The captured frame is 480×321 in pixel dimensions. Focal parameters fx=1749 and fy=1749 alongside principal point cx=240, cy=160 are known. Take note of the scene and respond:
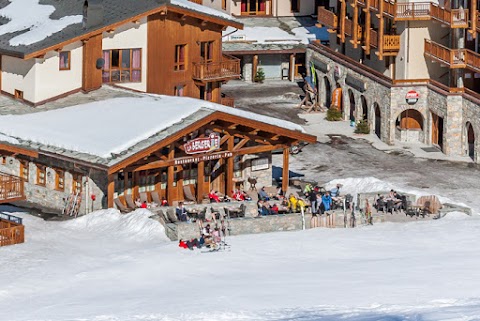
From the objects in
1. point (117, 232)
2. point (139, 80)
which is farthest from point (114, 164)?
point (139, 80)

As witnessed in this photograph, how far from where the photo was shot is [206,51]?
281ft

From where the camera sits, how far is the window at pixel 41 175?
73.4 m

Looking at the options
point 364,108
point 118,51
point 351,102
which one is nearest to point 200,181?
point 118,51

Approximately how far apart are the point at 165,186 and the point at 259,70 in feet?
98.3

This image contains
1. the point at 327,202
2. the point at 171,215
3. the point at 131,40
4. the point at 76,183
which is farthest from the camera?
the point at 131,40

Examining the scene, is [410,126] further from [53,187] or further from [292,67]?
[53,187]

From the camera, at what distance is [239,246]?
219 feet

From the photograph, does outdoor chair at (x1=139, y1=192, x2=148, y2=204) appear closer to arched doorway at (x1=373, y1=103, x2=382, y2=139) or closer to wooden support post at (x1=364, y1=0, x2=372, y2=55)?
arched doorway at (x1=373, y1=103, x2=382, y2=139)

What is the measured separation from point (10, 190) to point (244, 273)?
10608mm

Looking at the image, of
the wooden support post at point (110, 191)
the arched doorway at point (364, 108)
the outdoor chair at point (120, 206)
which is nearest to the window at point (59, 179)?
the outdoor chair at point (120, 206)

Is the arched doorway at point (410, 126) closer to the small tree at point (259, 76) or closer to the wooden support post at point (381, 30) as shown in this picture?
the wooden support post at point (381, 30)

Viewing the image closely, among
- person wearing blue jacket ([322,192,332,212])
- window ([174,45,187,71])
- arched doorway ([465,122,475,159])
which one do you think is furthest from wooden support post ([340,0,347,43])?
person wearing blue jacket ([322,192,332,212])

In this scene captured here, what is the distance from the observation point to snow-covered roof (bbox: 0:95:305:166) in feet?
231

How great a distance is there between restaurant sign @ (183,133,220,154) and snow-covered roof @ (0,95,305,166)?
41.9 inches
